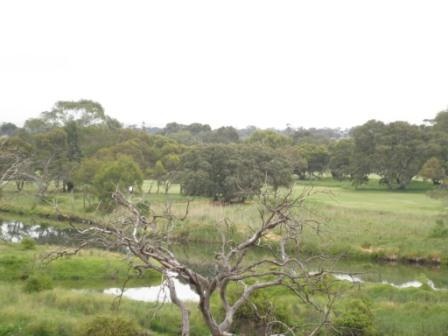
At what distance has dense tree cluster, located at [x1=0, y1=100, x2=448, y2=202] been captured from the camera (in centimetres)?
5200

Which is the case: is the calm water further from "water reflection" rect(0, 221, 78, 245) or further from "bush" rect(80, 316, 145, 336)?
"bush" rect(80, 316, 145, 336)

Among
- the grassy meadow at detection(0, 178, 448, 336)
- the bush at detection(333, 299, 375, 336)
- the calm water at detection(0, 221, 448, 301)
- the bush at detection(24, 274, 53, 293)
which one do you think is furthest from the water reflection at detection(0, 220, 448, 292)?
the bush at detection(333, 299, 375, 336)

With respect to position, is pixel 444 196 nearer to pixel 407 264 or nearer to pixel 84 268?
pixel 407 264

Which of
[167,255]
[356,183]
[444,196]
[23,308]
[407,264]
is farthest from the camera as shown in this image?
[356,183]

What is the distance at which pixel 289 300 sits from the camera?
2088cm

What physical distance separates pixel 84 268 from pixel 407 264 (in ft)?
64.3

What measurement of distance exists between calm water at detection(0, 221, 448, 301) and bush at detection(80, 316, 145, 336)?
717 cm

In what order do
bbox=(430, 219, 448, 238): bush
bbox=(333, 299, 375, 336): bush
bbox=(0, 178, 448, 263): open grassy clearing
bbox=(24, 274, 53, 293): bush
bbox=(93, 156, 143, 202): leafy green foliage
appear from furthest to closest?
bbox=(93, 156, 143, 202): leafy green foliage
bbox=(430, 219, 448, 238): bush
bbox=(0, 178, 448, 263): open grassy clearing
bbox=(24, 274, 53, 293): bush
bbox=(333, 299, 375, 336): bush

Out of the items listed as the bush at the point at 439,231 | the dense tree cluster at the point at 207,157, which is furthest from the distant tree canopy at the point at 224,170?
the bush at the point at 439,231

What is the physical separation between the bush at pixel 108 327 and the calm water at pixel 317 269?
7.17m

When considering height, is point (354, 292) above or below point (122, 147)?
below

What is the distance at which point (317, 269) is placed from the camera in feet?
99.7

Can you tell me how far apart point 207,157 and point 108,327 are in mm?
37901

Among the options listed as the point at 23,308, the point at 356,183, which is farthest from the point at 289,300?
the point at 356,183
